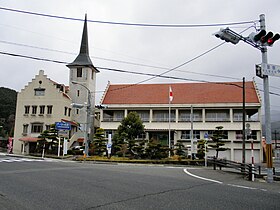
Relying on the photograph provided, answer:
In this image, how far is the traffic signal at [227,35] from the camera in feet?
40.8

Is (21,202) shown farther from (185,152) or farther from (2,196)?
(185,152)

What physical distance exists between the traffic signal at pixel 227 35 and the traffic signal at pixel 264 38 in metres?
0.82

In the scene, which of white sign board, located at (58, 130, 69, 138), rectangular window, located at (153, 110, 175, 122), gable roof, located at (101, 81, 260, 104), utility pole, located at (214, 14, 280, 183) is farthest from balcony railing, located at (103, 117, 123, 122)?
utility pole, located at (214, 14, 280, 183)

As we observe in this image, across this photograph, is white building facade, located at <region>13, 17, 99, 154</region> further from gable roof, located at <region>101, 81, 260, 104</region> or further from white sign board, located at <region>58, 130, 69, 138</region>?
gable roof, located at <region>101, 81, 260, 104</region>

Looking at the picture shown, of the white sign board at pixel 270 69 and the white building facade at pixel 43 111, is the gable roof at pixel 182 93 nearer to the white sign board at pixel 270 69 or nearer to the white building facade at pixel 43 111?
the white building facade at pixel 43 111

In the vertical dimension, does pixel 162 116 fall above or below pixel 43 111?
below

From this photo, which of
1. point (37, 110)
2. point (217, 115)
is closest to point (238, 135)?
point (217, 115)

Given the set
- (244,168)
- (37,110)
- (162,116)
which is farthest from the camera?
(162,116)

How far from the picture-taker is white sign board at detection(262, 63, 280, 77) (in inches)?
535

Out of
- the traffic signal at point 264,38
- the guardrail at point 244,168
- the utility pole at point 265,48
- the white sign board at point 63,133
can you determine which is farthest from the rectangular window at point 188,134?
the traffic signal at point 264,38

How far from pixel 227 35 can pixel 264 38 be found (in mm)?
1614

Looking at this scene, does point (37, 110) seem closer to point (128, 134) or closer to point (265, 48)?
point (128, 134)

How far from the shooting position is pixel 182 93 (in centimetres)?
4809

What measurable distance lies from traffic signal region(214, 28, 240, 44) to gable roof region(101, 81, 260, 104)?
30622 millimetres
